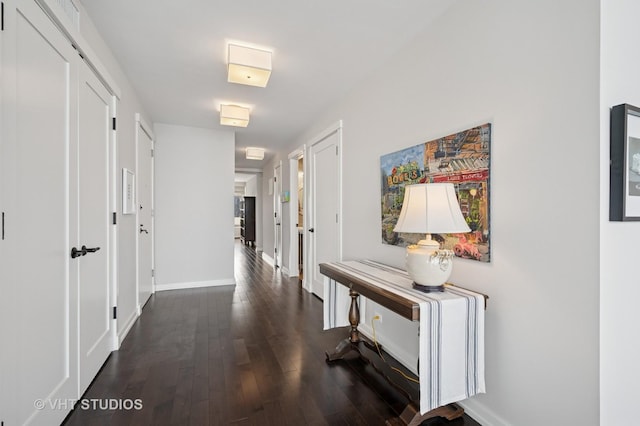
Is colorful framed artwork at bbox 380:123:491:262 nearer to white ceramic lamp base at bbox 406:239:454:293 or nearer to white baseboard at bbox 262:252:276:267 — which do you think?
white ceramic lamp base at bbox 406:239:454:293

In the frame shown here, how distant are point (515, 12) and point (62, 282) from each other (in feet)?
9.14

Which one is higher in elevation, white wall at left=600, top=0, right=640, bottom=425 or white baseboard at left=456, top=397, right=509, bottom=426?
white wall at left=600, top=0, right=640, bottom=425

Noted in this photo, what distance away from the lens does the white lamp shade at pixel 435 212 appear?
4.95ft

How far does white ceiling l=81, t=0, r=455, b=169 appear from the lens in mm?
1913

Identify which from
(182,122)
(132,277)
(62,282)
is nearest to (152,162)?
(182,122)

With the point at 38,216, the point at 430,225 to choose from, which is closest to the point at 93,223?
the point at 38,216

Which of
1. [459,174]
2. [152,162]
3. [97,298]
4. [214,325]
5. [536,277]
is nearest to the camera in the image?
[536,277]

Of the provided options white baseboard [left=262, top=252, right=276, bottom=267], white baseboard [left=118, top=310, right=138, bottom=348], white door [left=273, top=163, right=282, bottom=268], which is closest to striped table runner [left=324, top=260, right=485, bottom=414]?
white baseboard [left=118, top=310, right=138, bottom=348]

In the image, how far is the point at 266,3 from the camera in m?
1.87

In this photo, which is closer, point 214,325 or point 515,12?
point 515,12

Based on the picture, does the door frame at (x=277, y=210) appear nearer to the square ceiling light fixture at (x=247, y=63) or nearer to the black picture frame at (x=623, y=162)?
the square ceiling light fixture at (x=247, y=63)

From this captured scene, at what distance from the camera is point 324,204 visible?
391 cm

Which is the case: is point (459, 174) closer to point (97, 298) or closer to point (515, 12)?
point (515, 12)

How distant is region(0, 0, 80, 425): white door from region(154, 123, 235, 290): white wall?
283 cm
